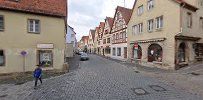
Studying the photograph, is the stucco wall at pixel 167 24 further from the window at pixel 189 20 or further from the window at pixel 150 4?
the window at pixel 189 20

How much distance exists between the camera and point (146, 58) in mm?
24062

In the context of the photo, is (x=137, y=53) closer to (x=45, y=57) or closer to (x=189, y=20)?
(x=189, y=20)

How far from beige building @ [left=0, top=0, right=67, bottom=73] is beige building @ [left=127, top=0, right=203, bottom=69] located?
9.47 m

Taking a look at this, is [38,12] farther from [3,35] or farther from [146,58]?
[146,58]

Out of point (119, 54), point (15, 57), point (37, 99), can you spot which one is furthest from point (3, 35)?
point (119, 54)

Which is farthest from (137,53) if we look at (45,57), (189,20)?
(45,57)

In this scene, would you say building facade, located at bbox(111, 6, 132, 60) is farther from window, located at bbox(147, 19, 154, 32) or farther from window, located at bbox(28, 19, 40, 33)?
window, located at bbox(28, 19, 40, 33)

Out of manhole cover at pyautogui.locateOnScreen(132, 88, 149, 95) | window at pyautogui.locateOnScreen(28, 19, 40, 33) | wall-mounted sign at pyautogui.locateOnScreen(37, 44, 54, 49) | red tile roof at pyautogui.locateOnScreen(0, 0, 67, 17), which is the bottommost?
manhole cover at pyautogui.locateOnScreen(132, 88, 149, 95)

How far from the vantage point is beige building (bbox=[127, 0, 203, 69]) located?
63.2ft

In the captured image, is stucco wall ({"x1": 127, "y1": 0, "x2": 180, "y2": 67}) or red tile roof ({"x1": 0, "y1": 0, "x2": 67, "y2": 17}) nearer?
red tile roof ({"x1": 0, "y1": 0, "x2": 67, "y2": 17})

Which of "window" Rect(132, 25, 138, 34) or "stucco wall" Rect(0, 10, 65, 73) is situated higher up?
"window" Rect(132, 25, 138, 34)

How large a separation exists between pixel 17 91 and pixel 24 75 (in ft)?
19.4

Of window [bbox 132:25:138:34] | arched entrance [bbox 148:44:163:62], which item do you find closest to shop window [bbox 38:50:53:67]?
arched entrance [bbox 148:44:163:62]

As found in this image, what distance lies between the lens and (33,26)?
56.1 feet
